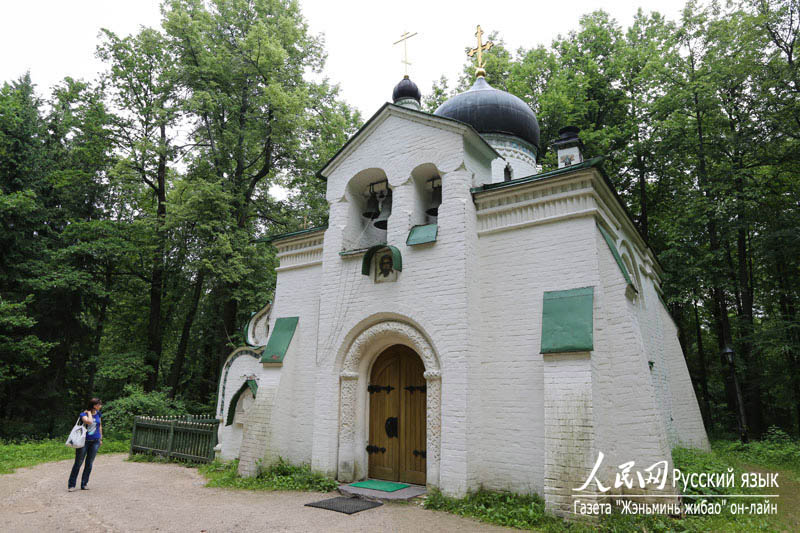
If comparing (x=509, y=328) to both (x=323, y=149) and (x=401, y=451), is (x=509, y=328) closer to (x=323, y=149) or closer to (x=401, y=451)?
(x=401, y=451)

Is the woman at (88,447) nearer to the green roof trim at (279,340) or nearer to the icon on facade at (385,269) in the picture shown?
the green roof trim at (279,340)

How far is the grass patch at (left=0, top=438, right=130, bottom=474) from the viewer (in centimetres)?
1141

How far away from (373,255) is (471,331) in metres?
2.45

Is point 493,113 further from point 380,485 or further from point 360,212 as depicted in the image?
point 380,485

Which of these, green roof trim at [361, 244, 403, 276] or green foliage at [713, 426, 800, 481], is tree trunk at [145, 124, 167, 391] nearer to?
green roof trim at [361, 244, 403, 276]

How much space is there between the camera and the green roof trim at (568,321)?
6.70 metres

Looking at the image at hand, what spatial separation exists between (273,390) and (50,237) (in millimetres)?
15337

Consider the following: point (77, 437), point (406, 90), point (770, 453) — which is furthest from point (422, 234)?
point (770, 453)

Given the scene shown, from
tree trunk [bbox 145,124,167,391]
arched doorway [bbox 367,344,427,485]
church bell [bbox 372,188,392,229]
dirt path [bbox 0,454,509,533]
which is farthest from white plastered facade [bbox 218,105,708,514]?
tree trunk [bbox 145,124,167,391]

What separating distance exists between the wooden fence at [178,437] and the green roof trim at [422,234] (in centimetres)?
663

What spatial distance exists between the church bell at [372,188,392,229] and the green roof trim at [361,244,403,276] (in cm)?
93

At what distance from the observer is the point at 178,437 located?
38.7ft

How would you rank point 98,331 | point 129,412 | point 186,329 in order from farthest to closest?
point 186,329 → point 98,331 → point 129,412

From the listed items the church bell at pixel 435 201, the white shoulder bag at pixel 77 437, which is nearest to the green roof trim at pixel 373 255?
the church bell at pixel 435 201
